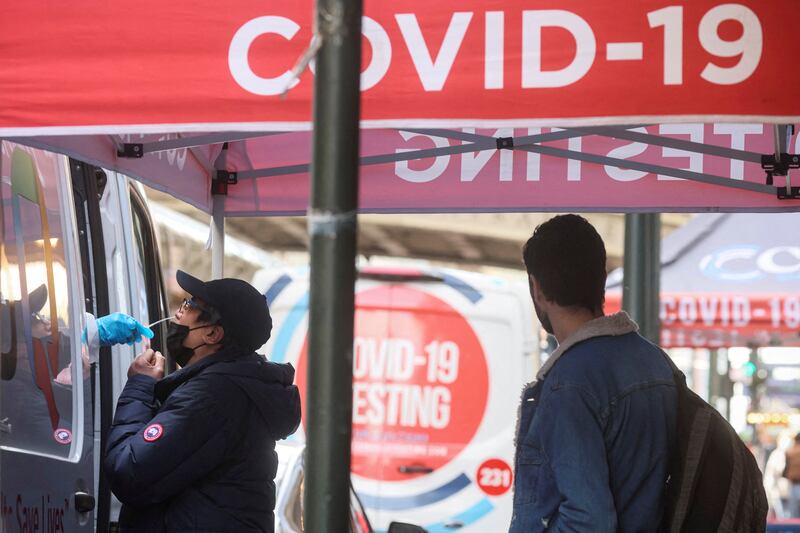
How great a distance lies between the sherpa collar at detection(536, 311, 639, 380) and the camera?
314 cm

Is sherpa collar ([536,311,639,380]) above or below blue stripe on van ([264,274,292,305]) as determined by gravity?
below

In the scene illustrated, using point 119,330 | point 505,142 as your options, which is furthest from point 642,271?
point 119,330

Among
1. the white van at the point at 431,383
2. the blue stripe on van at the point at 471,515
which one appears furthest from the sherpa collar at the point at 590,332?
the blue stripe on van at the point at 471,515

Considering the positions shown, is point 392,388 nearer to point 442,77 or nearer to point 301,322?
point 301,322

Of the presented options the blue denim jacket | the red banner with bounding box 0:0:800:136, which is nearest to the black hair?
the blue denim jacket

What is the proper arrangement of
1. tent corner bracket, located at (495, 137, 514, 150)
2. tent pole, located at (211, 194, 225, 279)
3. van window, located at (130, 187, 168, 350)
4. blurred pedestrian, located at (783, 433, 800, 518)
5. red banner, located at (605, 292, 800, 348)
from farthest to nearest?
blurred pedestrian, located at (783, 433, 800, 518) < red banner, located at (605, 292, 800, 348) < tent pole, located at (211, 194, 225, 279) < van window, located at (130, 187, 168, 350) < tent corner bracket, located at (495, 137, 514, 150)

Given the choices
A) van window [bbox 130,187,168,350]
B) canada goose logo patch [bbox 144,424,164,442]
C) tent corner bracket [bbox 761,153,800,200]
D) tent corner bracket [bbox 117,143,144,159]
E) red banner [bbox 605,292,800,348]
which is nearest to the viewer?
canada goose logo patch [bbox 144,424,164,442]

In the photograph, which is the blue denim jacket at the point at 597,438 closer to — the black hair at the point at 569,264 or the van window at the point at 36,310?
the black hair at the point at 569,264

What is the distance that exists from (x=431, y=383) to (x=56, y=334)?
6531mm

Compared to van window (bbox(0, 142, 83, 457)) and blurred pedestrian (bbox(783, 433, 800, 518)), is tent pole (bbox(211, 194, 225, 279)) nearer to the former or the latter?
van window (bbox(0, 142, 83, 457))

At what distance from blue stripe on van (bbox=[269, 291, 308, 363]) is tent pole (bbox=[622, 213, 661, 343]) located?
8.89 feet

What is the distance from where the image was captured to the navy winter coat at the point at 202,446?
346cm

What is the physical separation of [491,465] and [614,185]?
5169mm

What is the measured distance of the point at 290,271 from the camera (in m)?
10.6
